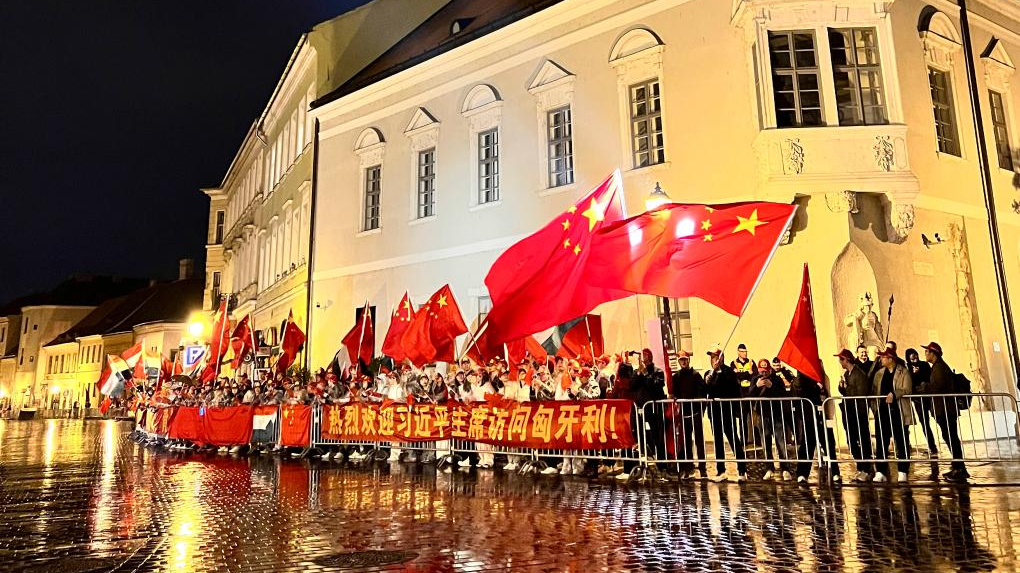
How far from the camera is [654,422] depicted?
35.9 feet

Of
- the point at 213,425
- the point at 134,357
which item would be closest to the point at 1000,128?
the point at 213,425

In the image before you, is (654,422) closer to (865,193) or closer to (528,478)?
(528,478)

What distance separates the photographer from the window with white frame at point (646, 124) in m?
17.5

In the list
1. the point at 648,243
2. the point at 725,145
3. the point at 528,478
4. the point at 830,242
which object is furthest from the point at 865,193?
the point at 528,478

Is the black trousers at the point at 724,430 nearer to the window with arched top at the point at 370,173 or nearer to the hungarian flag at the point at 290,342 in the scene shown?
the hungarian flag at the point at 290,342

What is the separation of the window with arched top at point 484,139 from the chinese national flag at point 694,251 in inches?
385

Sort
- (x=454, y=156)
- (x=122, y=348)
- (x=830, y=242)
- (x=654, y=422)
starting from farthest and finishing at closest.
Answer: (x=122, y=348) → (x=454, y=156) → (x=830, y=242) → (x=654, y=422)

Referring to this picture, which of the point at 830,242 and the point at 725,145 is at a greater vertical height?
the point at 725,145

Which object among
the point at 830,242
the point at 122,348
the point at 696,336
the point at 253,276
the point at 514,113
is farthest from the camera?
the point at 122,348

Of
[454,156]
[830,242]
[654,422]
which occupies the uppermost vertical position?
[454,156]

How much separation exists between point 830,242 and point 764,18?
503 cm

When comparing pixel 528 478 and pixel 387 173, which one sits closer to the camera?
pixel 528 478

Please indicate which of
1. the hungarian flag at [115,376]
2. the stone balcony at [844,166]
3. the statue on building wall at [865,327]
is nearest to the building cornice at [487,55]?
the stone balcony at [844,166]

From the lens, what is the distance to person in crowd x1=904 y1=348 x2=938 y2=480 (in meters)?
10.0
